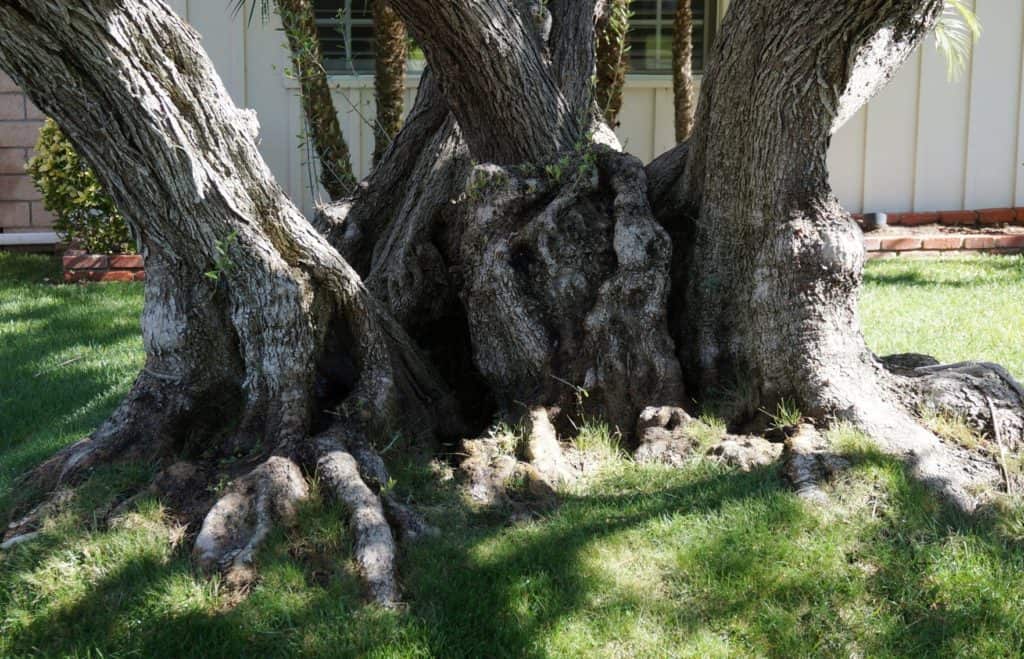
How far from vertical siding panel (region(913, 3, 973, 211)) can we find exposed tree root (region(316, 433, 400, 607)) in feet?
28.4

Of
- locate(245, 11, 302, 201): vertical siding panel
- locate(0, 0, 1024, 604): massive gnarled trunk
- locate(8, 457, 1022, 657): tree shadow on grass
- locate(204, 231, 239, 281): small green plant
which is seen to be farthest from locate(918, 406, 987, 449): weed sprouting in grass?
locate(245, 11, 302, 201): vertical siding panel

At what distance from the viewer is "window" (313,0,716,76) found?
11500 mm

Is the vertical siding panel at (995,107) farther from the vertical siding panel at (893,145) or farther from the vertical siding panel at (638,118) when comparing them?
the vertical siding panel at (638,118)

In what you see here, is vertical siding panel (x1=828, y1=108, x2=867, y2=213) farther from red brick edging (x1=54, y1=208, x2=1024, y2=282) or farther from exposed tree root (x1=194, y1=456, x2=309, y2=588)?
exposed tree root (x1=194, y1=456, x2=309, y2=588)

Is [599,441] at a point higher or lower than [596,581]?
higher

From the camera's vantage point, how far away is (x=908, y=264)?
9789 millimetres

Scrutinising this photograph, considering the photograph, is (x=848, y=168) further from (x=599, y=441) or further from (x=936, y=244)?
(x=599, y=441)

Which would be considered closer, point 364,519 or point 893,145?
point 364,519

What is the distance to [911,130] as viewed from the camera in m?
11.4

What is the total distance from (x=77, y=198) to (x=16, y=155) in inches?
83.8

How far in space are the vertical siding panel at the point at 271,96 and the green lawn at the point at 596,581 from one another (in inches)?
276

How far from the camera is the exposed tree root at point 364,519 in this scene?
3727 millimetres

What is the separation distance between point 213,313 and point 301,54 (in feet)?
9.00

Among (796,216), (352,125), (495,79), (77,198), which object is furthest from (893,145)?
(77,198)
